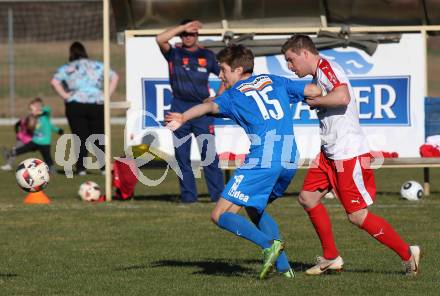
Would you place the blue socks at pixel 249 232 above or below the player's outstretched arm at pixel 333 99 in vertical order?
below

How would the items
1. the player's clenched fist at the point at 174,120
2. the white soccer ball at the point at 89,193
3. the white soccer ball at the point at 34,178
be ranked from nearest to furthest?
the player's clenched fist at the point at 174,120 < the white soccer ball at the point at 34,178 < the white soccer ball at the point at 89,193

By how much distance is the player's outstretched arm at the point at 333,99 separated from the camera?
343 inches

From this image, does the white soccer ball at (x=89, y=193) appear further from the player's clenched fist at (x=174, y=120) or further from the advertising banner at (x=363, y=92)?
the player's clenched fist at (x=174, y=120)

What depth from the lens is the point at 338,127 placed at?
29.7 feet

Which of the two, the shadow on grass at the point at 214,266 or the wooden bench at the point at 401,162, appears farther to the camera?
the wooden bench at the point at 401,162

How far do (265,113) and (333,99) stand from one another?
1.74 feet

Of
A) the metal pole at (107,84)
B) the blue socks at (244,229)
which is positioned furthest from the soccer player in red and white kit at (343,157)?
the metal pole at (107,84)

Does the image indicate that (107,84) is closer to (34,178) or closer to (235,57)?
(34,178)

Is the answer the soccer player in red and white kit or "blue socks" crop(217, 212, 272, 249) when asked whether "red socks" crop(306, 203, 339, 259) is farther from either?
"blue socks" crop(217, 212, 272, 249)

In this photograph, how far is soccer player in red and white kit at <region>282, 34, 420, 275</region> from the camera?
8914 mm

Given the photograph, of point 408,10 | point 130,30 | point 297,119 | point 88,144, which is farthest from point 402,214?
point 88,144

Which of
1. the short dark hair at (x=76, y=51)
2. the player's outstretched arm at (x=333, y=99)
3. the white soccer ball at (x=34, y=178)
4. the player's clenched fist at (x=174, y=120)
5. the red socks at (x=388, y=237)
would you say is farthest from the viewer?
the short dark hair at (x=76, y=51)

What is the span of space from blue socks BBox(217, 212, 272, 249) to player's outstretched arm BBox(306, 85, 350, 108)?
1043 millimetres

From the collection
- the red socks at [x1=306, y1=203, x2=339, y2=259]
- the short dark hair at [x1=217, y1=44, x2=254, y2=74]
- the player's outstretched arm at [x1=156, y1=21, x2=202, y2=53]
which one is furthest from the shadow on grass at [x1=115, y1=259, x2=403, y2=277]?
the player's outstretched arm at [x1=156, y1=21, x2=202, y2=53]
